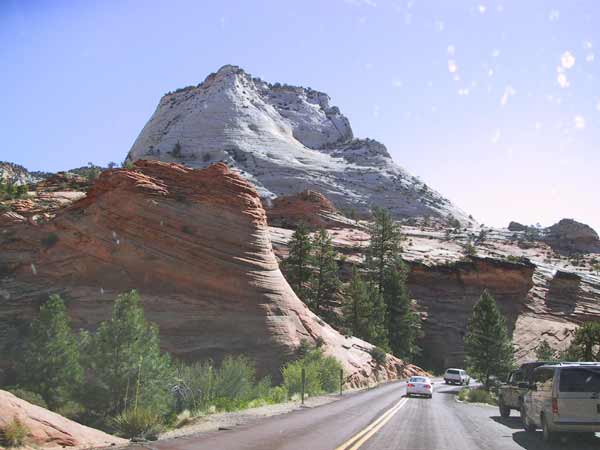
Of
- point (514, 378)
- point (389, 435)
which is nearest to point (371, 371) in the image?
point (514, 378)

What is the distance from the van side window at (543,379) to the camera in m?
12.7

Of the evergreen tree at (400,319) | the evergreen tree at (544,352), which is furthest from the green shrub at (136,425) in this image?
the evergreen tree at (544,352)

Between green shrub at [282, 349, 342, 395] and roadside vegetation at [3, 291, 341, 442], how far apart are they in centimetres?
337

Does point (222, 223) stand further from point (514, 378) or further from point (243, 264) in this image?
point (514, 378)

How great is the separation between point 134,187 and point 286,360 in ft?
52.4

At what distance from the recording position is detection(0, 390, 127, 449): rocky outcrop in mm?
9422

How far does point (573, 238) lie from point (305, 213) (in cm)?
6054

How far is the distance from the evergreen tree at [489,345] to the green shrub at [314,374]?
19.7 metres

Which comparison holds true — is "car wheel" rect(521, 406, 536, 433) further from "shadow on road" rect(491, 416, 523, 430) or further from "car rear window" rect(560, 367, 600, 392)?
"car rear window" rect(560, 367, 600, 392)

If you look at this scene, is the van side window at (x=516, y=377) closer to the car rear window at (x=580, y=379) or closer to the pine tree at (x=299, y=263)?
the car rear window at (x=580, y=379)

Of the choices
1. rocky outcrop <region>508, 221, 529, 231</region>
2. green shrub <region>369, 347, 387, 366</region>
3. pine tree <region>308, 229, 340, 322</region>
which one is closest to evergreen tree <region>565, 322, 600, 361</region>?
green shrub <region>369, 347, 387, 366</region>

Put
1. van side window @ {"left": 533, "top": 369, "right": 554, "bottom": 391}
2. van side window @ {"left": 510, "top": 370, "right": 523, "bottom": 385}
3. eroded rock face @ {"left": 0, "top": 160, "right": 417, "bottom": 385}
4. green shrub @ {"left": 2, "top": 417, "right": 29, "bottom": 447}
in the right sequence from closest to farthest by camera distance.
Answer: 1. green shrub @ {"left": 2, "top": 417, "right": 29, "bottom": 447}
2. van side window @ {"left": 533, "top": 369, "right": 554, "bottom": 391}
3. van side window @ {"left": 510, "top": 370, "right": 523, "bottom": 385}
4. eroded rock face @ {"left": 0, "top": 160, "right": 417, "bottom": 385}

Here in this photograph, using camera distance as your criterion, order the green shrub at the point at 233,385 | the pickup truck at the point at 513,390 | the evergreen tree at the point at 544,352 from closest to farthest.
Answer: the pickup truck at the point at 513,390
the green shrub at the point at 233,385
the evergreen tree at the point at 544,352

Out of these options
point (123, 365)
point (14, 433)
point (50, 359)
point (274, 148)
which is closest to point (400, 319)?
point (50, 359)
